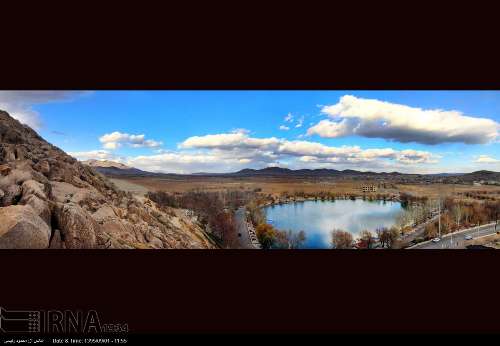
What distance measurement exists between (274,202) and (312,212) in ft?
2.02

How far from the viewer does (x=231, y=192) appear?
6.25 metres

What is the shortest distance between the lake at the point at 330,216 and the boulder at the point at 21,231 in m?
3.25

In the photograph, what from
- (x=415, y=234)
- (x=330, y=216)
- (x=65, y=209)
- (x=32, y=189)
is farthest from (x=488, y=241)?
(x=32, y=189)

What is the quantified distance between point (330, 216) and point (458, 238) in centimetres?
188

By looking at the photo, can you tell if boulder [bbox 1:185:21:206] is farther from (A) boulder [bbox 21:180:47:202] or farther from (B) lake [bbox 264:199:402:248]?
(B) lake [bbox 264:199:402:248]

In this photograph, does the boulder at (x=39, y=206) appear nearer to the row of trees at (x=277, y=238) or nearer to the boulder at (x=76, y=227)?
the boulder at (x=76, y=227)

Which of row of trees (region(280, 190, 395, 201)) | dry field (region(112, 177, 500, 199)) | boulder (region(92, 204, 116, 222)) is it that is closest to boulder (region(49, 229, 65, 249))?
boulder (region(92, 204, 116, 222))

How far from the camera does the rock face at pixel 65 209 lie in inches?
212

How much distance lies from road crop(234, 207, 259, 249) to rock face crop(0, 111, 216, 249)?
1.52ft

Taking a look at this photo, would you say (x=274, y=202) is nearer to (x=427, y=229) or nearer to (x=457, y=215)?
(x=427, y=229)

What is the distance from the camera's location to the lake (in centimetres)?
582

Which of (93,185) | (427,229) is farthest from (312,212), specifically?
(93,185)

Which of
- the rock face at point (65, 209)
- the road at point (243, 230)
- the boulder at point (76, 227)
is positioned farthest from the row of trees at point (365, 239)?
the boulder at point (76, 227)
